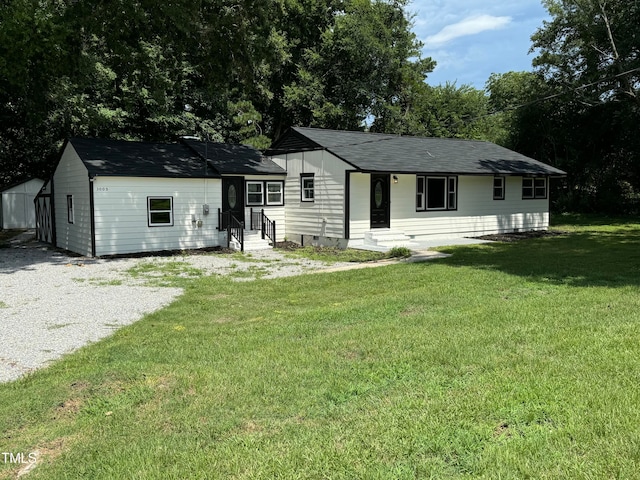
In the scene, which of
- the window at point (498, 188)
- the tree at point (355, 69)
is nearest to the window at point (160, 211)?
the window at point (498, 188)

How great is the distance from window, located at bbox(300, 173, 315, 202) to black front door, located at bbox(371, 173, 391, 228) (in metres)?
2.15

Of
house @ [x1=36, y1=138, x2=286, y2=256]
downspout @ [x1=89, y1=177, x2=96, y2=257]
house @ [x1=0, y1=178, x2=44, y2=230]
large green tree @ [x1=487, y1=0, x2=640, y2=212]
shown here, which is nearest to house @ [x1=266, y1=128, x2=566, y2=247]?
house @ [x1=36, y1=138, x2=286, y2=256]

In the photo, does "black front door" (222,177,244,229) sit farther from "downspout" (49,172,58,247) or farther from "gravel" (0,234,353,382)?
"downspout" (49,172,58,247)

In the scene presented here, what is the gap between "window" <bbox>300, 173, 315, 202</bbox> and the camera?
706 inches

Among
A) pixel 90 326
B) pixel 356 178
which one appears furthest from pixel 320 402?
pixel 356 178

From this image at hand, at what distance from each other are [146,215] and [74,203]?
9.20ft

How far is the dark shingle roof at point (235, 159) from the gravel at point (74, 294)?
332 centimetres

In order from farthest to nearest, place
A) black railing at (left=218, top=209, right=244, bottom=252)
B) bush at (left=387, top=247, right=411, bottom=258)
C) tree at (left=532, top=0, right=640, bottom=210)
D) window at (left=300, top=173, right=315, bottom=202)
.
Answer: tree at (left=532, top=0, right=640, bottom=210) < window at (left=300, top=173, right=315, bottom=202) < black railing at (left=218, top=209, right=244, bottom=252) < bush at (left=387, top=247, right=411, bottom=258)

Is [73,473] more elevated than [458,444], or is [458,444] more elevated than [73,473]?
[458,444]

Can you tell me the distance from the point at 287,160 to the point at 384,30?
16.6m

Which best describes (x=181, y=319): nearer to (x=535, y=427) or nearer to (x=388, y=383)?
(x=388, y=383)

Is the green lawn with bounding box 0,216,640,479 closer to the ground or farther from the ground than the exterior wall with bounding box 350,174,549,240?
closer to the ground

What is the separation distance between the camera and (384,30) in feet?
103

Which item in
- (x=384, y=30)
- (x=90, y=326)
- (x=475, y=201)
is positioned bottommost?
(x=90, y=326)
